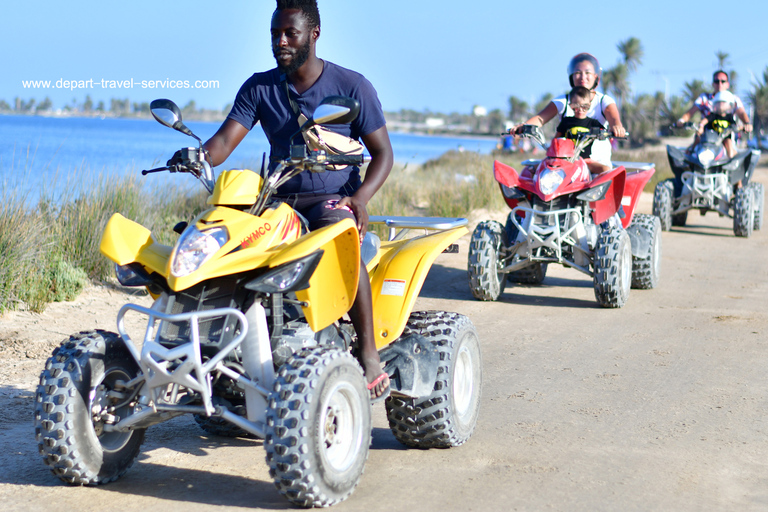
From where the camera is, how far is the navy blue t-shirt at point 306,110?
426cm

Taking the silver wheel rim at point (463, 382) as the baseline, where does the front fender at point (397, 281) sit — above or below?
above

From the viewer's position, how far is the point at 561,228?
869 centimetres

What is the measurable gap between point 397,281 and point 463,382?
688 millimetres

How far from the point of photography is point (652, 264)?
9562 mm

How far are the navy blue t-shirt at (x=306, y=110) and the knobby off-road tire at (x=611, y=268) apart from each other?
178 inches

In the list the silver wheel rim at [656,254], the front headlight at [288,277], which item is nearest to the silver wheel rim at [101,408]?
the front headlight at [288,277]

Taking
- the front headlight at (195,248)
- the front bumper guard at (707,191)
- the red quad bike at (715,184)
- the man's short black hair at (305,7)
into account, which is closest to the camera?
the front headlight at (195,248)

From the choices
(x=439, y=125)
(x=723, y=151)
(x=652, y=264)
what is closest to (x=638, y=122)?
(x=723, y=151)

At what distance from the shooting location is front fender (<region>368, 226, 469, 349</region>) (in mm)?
Answer: 4434

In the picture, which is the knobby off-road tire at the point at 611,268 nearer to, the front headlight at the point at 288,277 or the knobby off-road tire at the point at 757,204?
the front headlight at the point at 288,277

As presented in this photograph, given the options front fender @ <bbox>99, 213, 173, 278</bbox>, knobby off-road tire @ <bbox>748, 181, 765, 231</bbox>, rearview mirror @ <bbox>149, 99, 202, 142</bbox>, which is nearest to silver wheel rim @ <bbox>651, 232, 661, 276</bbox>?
knobby off-road tire @ <bbox>748, 181, 765, 231</bbox>

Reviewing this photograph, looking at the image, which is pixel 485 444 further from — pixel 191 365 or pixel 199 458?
pixel 191 365

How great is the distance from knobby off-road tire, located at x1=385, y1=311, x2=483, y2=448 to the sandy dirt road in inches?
4.3

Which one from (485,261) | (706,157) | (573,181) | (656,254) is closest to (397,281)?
(485,261)
